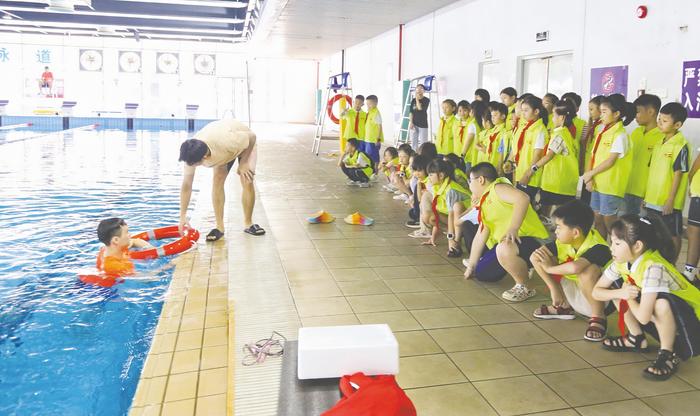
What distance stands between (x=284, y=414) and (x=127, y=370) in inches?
76.0

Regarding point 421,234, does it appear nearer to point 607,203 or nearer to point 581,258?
point 607,203

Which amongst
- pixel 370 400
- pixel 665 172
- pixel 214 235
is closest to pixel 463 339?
pixel 370 400

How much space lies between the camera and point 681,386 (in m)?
2.76

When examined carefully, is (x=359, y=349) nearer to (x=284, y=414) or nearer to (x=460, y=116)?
(x=284, y=414)

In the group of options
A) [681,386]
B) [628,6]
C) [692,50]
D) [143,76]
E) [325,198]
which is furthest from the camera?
[143,76]

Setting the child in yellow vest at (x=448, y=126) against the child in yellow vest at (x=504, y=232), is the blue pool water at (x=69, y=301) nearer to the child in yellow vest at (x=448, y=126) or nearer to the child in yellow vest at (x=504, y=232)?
the child in yellow vest at (x=504, y=232)

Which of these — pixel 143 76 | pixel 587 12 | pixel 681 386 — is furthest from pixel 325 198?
pixel 143 76

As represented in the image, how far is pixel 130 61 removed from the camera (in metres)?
28.2

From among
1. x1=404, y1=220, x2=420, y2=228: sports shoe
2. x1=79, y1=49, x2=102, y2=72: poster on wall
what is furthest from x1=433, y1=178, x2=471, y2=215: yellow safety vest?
x1=79, y1=49, x2=102, y2=72: poster on wall

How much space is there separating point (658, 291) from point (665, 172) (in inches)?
85.4

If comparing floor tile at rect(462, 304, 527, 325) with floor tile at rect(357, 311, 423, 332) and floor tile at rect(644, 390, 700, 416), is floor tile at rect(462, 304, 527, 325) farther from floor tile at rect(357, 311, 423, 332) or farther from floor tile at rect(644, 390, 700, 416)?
floor tile at rect(644, 390, 700, 416)

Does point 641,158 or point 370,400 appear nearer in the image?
point 370,400

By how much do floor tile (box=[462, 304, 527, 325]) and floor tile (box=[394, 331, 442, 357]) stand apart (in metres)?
0.46

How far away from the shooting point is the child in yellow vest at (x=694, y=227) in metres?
4.31
